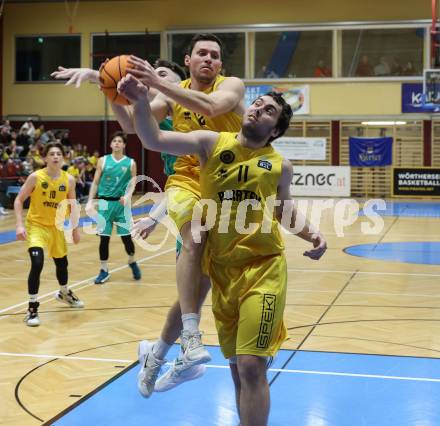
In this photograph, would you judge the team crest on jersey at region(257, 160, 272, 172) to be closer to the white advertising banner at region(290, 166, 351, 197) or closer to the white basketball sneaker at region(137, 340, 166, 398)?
the white basketball sneaker at region(137, 340, 166, 398)

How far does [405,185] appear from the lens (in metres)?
25.6

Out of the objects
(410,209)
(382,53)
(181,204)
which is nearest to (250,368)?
(181,204)

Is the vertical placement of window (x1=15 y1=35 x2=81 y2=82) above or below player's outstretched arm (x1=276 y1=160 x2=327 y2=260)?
above

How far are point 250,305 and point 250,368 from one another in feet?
1.01

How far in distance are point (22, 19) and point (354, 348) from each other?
25629 millimetres

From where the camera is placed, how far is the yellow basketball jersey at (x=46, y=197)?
302 inches

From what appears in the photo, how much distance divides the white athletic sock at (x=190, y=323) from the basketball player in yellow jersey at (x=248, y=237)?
0.45 ft

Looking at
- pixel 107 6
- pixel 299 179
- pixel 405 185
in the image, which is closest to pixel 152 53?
pixel 107 6

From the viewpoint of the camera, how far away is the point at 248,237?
3.79m

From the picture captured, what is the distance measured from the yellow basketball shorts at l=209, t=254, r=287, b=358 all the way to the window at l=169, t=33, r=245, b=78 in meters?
23.7

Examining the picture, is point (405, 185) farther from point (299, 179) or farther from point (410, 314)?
point (410, 314)

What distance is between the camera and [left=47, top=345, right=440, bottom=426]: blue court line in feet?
15.0

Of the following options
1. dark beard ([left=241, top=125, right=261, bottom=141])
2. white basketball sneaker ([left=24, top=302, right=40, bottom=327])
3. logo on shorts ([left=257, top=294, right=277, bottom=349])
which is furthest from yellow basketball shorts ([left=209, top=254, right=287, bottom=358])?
white basketball sneaker ([left=24, top=302, right=40, bottom=327])

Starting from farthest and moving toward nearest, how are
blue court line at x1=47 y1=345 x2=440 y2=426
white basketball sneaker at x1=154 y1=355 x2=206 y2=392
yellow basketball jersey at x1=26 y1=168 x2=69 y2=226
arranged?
yellow basketball jersey at x1=26 y1=168 x2=69 y2=226, blue court line at x1=47 y1=345 x2=440 y2=426, white basketball sneaker at x1=154 y1=355 x2=206 y2=392
